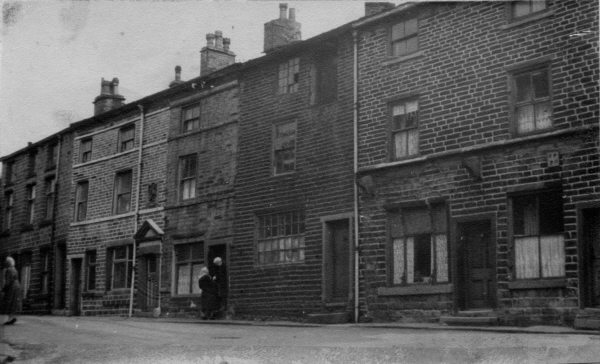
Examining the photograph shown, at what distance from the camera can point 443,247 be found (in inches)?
715

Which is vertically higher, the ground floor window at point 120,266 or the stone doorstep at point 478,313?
the ground floor window at point 120,266

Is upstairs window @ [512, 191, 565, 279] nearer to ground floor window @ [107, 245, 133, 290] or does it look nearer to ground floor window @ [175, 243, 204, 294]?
ground floor window @ [175, 243, 204, 294]

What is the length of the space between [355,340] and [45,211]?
1544 cm

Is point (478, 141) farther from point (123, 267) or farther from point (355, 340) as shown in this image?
point (123, 267)

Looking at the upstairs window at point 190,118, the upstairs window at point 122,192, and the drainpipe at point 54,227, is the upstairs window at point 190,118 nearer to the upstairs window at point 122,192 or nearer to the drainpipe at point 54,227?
the upstairs window at point 122,192

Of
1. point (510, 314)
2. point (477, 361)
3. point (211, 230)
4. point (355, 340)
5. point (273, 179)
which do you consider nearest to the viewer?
point (477, 361)

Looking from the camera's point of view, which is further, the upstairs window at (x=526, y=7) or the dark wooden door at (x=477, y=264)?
the dark wooden door at (x=477, y=264)

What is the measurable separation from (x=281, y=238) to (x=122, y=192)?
8.75m

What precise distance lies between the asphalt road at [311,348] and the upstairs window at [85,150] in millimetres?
15598

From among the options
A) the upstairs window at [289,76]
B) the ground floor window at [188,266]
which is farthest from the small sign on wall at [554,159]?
the ground floor window at [188,266]

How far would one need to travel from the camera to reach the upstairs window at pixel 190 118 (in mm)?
26375

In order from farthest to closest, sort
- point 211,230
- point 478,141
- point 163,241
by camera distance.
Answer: point 163,241, point 211,230, point 478,141

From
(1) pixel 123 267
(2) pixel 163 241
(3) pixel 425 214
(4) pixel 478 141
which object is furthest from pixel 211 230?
(4) pixel 478 141

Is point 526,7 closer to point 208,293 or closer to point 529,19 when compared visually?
point 529,19
